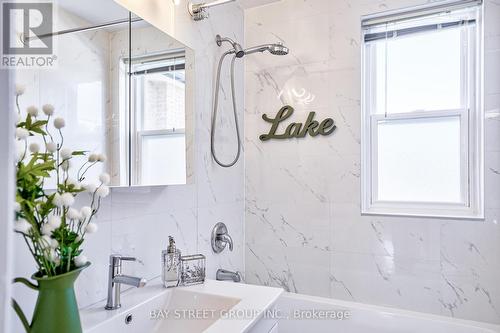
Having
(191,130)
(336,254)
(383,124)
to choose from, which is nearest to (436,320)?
(336,254)

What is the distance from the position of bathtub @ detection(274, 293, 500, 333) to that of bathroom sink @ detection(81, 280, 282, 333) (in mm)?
778

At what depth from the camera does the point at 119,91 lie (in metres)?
1.21

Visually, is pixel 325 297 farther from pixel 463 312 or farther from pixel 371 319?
pixel 463 312

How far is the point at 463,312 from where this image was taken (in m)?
1.83

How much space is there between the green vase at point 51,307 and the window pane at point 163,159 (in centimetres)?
60

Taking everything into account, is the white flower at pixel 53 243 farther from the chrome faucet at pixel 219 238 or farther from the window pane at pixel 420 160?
the window pane at pixel 420 160

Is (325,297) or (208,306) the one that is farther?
(325,297)

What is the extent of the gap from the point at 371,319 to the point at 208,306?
106 cm


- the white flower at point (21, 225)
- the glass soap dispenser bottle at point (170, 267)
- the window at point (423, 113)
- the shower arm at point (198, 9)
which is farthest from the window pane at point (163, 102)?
the window at point (423, 113)

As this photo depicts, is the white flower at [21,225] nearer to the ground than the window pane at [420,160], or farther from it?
nearer to the ground

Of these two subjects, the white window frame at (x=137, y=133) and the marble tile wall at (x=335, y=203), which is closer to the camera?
the white window frame at (x=137, y=133)

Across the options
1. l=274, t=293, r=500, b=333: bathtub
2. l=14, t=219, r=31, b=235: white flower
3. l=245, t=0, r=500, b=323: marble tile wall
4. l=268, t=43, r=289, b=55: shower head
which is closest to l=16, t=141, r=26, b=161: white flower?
l=14, t=219, r=31, b=235: white flower

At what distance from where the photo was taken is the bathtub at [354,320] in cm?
177

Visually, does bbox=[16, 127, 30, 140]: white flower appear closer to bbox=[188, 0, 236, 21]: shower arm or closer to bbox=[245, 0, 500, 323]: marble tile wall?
bbox=[188, 0, 236, 21]: shower arm
